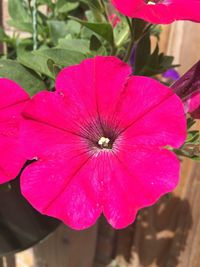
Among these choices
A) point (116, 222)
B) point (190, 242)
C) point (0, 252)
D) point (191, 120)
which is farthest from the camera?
point (190, 242)

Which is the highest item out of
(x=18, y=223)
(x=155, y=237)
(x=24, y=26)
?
(x=24, y=26)

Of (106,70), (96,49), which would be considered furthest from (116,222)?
(96,49)

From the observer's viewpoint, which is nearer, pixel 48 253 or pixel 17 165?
pixel 17 165

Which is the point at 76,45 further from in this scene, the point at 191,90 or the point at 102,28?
the point at 191,90

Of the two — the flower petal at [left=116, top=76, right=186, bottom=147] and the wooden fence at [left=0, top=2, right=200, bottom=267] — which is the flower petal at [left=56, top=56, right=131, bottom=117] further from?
the wooden fence at [left=0, top=2, right=200, bottom=267]

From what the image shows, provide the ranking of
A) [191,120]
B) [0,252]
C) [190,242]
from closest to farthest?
1. [191,120]
2. [0,252]
3. [190,242]

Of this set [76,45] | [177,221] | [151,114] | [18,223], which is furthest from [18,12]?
[177,221]

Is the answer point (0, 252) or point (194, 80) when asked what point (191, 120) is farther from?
point (0, 252)
